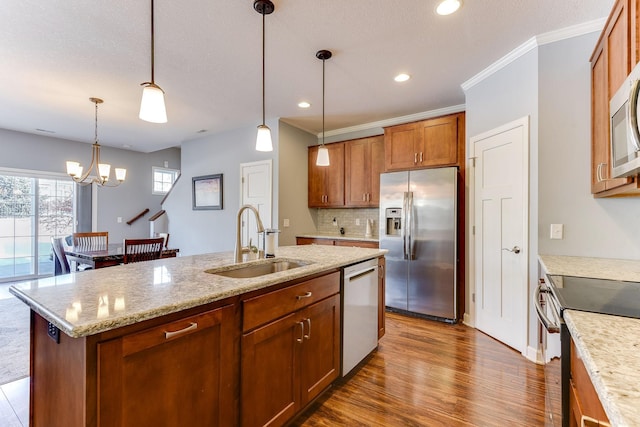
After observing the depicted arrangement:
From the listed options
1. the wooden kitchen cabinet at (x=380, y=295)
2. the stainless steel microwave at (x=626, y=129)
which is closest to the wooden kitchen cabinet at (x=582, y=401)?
the stainless steel microwave at (x=626, y=129)

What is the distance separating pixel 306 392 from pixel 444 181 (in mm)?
2616

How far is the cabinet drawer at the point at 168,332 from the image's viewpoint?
3.23ft

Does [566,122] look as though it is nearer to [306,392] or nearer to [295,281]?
[295,281]

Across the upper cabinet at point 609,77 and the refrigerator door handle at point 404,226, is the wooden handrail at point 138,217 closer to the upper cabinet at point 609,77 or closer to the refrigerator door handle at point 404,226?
the refrigerator door handle at point 404,226

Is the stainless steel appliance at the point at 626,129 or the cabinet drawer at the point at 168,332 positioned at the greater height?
the stainless steel appliance at the point at 626,129

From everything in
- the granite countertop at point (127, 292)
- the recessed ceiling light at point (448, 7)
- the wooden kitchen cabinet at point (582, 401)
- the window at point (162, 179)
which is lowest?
the wooden kitchen cabinet at point (582, 401)

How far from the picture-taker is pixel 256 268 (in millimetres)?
2117

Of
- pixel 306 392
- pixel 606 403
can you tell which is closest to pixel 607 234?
pixel 606 403

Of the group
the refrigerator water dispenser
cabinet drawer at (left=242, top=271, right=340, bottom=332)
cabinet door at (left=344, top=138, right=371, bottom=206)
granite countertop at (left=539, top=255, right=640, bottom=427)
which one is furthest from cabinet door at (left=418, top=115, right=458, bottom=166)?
granite countertop at (left=539, top=255, right=640, bottom=427)

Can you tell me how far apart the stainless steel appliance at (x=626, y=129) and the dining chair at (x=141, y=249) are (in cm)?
389

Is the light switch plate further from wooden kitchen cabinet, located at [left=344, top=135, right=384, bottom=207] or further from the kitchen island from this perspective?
wooden kitchen cabinet, located at [left=344, top=135, right=384, bottom=207]

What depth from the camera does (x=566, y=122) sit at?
2352 mm

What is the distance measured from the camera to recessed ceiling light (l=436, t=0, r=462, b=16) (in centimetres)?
198

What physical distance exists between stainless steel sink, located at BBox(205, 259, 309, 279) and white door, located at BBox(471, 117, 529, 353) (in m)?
1.96
